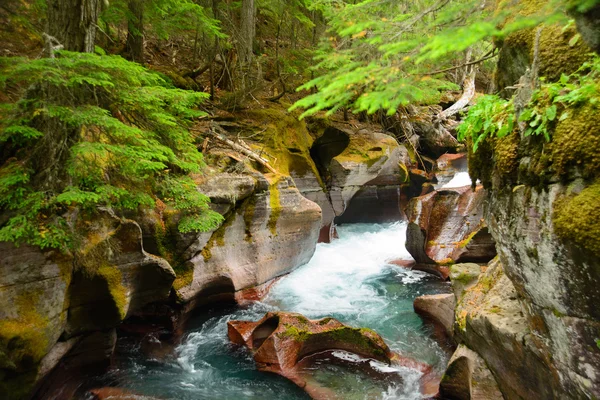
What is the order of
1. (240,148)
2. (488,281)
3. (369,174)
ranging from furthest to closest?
(369,174), (240,148), (488,281)

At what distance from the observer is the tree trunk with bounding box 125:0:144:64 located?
30.9 ft

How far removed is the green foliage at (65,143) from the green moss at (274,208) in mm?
4388

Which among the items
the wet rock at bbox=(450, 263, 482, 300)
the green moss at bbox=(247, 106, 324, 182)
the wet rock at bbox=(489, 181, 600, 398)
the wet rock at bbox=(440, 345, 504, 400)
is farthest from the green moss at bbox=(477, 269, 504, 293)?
the green moss at bbox=(247, 106, 324, 182)

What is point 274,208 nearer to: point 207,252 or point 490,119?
point 207,252

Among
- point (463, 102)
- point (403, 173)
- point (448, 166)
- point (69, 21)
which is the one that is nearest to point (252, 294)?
Answer: point (69, 21)

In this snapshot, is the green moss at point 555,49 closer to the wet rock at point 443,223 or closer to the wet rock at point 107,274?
the wet rock at point 107,274

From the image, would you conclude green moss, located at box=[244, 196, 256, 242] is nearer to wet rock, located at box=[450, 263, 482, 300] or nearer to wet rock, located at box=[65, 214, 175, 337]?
wet rock, located at box=[65, 214, 175, 337]

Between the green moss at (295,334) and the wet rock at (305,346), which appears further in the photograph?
the green moss at (295,334)

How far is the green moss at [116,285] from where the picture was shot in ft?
18.4

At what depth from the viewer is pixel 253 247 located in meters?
9.59

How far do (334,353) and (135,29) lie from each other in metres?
9.74

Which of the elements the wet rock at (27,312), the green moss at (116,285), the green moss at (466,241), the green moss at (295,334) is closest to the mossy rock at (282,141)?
the green moss at (466,241)

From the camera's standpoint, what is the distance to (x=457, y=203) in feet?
38.0

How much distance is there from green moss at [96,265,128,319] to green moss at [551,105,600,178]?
6.19 meters
